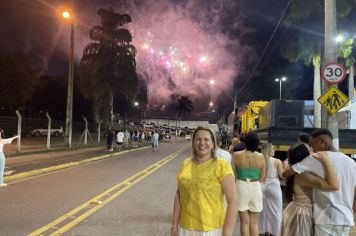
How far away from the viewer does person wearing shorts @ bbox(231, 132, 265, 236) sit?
253 inches

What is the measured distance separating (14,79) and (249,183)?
184ft

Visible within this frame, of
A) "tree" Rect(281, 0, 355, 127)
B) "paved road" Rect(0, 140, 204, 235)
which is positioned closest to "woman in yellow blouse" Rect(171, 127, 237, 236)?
"paved road" Rect(0, 140, 204, 235)

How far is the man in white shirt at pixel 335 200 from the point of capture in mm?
4199

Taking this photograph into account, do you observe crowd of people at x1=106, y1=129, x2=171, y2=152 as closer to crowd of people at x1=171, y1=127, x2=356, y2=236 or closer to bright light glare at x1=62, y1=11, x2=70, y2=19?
bright light glare at x1=62, y1=11, x2=70, y2=19

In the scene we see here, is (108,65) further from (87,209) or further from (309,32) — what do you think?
(87,209)

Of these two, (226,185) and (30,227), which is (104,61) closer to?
(30,227)

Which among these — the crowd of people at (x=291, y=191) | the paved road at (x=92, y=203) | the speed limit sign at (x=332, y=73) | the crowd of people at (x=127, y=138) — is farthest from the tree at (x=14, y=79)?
the crowd of people at (x=291, y=191)

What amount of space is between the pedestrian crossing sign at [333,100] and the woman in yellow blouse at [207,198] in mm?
7353

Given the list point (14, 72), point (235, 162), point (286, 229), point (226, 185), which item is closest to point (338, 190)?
point (286, 229)

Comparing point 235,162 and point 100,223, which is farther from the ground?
point 235,162

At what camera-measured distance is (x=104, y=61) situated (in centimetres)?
5069

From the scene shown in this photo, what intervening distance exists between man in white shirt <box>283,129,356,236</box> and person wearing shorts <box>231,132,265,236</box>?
2136 mm

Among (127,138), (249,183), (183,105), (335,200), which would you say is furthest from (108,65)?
(183,105)

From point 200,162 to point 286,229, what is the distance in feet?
4.29
